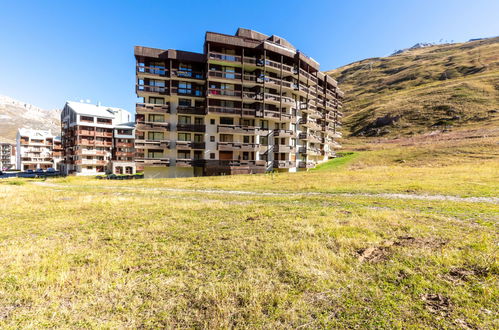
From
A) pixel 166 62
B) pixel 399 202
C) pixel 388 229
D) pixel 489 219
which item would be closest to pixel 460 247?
pixel 388 229

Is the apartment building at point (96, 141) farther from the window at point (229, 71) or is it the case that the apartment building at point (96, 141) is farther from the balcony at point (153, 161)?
the window at point (229, 71)

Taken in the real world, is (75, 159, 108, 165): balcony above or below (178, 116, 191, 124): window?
below

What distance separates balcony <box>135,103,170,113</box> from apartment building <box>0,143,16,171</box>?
504 ft

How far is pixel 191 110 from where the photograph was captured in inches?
1645

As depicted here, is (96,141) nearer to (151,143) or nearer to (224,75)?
(151,143)

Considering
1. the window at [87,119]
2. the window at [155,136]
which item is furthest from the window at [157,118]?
the window at [87,119]

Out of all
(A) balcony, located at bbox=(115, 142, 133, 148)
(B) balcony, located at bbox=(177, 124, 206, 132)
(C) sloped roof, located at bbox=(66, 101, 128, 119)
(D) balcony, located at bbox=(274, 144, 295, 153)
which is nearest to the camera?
(B) balcony, located at bbox=(177, 124, 206, 132)

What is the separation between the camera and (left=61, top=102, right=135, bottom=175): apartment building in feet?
211

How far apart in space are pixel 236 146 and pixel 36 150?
12314 centimetres

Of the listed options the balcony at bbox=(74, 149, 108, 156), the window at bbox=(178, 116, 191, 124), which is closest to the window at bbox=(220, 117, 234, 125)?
the window at bbox=(178, 116, 191, 124)

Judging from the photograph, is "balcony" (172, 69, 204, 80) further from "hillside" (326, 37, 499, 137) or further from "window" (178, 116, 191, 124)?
"hillside" (326, 37, 499, 137)

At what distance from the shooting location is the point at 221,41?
40.6m

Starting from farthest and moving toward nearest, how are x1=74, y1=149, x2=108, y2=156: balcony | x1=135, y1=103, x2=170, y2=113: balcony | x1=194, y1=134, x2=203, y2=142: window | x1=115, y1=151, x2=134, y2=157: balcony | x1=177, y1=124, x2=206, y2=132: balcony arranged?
x1=115, y1=151, x2=134, y2=157: balcony < x1=74, y1=149, x2=108, y2=156: balcony < x1=194, y1=134, x2=203, y2=142: window < x1=177, y1=124, x2=206, y2=132: balcony < x1=135, y1=103, x2=170, y2=113: balcony

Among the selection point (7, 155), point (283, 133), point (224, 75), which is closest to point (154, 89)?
point (224, 75)
